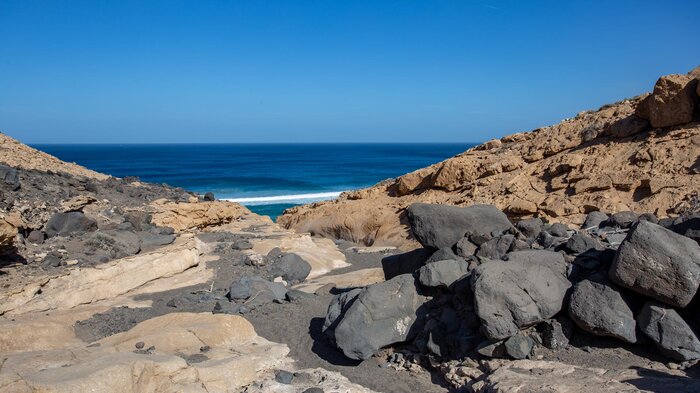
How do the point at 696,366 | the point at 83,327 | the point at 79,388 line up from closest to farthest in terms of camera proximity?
the point at 79,388
the point at 696,366
the point at 83,327

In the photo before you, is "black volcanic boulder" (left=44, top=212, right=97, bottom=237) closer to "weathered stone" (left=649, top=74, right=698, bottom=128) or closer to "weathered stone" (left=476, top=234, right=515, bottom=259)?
"weathered stone" (left=476, top=234, right=515, bottom=259)

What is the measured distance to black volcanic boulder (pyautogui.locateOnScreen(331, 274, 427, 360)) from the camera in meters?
6.89

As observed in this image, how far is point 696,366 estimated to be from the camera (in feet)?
16.9

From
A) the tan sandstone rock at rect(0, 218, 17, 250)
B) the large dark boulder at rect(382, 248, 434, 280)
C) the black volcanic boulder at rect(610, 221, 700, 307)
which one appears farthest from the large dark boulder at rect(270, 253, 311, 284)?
the black volcanic boulder at rect(610, 221, 700, 307)

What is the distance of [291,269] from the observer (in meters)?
11.9

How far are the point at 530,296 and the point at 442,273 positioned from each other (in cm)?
142

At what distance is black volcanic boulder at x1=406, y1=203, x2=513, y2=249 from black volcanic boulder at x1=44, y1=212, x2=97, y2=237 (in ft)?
25.0

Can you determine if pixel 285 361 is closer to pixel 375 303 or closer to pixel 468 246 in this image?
pixel 375 303

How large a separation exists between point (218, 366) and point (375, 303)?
232cm

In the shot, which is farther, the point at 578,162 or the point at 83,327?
the point at 578,162

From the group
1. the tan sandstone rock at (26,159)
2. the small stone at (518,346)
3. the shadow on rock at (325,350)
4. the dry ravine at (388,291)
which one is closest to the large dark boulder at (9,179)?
the dry ravine at (388,291)

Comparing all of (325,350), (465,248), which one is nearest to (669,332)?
(465,248)

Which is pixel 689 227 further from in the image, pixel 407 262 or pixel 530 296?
pixel 407 262

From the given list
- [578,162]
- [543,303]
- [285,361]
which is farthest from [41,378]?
[578,162]
